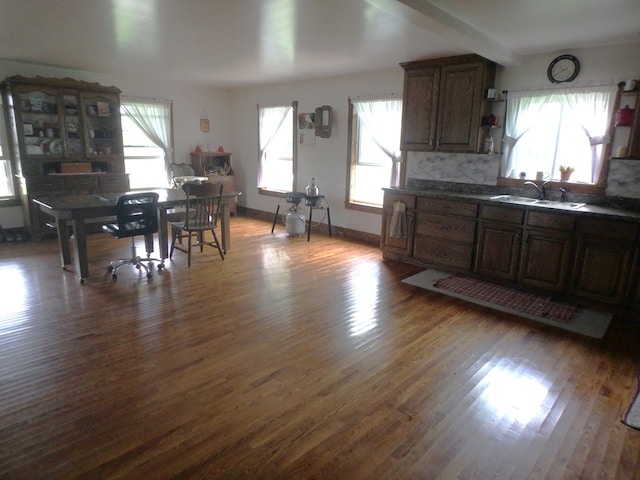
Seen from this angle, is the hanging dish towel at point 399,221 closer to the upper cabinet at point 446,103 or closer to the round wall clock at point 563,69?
the upper cabinet at point 446,103

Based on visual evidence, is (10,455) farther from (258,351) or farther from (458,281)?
(458,281)

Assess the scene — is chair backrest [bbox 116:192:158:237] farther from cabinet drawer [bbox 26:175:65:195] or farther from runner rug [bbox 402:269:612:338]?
runner rug [bbox 402:269:612:338]

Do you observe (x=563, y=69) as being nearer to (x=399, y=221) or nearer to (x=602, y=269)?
(x=602, y=269)

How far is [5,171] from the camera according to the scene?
19.0ft

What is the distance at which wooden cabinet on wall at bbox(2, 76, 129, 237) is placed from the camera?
5.50 meters

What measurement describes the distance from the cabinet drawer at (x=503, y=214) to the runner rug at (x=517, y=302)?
2.28ft

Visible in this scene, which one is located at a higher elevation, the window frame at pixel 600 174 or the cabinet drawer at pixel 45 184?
the window frame at pixel 600 174

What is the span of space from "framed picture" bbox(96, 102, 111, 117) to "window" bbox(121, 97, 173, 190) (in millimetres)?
448

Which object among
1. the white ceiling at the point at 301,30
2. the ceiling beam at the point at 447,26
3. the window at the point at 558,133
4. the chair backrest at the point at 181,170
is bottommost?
the chair backrest at the point at 181,170

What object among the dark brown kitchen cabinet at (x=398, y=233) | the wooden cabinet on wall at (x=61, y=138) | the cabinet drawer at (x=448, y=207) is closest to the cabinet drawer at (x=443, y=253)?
the dark brown kitchen cabinet at (x=398, y=233)

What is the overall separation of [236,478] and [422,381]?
1.26 m

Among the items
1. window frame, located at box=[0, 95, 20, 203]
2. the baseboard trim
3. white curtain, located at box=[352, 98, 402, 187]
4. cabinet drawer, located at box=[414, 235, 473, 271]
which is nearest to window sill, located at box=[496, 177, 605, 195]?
cabinet drawer, located at box=[414, 235, 473, 271]

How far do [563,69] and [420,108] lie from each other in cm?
147

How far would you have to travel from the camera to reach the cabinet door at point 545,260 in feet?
12.2
